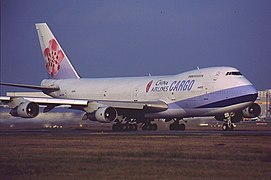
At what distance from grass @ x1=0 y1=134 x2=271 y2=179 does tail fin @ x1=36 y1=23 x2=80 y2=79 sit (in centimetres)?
3799

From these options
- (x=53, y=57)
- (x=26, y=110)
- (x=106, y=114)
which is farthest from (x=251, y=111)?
(x=53, y=57)

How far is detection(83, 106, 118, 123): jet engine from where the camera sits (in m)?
53.4

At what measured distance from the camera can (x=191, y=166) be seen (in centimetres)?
2244

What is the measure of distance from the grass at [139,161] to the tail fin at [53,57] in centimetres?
3799

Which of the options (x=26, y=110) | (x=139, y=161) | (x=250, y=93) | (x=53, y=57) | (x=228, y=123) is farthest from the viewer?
(x=53, y=57)

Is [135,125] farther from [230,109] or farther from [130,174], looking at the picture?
[130,174]

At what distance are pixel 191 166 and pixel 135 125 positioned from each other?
35586 millimetres

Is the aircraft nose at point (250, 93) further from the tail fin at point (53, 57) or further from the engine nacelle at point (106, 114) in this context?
the tail fin at point (53, 57)

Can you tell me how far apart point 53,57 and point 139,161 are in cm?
4911

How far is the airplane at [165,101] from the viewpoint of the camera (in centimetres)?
5331

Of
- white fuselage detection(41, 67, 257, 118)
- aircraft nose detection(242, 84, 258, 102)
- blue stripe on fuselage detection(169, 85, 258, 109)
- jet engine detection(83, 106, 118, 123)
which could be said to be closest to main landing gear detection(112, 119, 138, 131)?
white fuselage detection(41, 67, 257, 118)

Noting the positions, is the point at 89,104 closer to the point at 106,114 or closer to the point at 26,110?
the point at 106,114

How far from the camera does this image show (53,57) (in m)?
72.0

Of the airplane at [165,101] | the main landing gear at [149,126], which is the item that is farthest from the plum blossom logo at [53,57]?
the main landing gear at [149,126]
